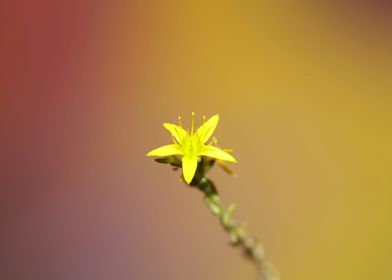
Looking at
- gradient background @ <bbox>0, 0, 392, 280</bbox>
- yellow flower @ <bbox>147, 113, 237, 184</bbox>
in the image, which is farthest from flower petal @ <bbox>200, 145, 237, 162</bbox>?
gradient background @ <bbox>0, 0, 392, 280</bbox>

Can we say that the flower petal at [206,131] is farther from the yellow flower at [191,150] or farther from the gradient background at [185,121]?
the gradient background at [185,121]

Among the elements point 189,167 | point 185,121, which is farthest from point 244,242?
point 185,121

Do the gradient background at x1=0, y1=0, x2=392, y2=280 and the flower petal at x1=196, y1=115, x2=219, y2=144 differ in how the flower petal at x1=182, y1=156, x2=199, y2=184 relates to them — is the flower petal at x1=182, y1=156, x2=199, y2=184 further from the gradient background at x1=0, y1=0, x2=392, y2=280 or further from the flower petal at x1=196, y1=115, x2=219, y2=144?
the gradient background at x1=0, y1=0, x2=392, y2=280

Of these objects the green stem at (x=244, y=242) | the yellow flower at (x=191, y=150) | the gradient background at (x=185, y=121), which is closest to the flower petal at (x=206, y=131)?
the yellow flower at (x=191, y=150)

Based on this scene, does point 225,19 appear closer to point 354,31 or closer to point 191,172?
point 354,31

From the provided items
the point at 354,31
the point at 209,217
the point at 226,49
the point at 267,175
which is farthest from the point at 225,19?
the point at 209,217

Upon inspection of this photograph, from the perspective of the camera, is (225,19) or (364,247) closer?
(364,247)
